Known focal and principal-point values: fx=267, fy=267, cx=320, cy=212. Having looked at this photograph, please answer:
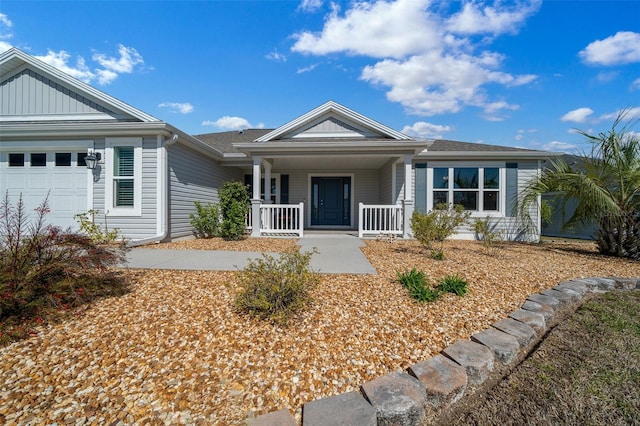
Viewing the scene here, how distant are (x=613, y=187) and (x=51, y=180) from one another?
13.9 meters

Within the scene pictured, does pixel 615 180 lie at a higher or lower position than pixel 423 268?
higher

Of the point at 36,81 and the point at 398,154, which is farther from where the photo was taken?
the point at 398,154

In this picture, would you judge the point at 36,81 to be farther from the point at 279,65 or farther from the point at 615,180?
the point at 615,180

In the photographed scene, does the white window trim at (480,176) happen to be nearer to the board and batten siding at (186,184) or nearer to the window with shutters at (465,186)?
the window with shutters at (465,186)

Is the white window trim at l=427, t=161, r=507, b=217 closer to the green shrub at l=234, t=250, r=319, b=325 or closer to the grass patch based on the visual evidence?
the grass patch

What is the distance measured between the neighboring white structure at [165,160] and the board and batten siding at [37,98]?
0.03m

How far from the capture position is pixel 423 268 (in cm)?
439

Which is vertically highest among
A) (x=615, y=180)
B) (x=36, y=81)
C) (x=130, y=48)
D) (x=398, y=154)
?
(x=130, y=48)

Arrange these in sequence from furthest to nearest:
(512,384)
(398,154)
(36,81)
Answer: (398,154) < (36,81) < (512,384)

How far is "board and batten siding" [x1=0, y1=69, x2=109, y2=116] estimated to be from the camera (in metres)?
7.24

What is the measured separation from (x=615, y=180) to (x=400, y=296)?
6.68 m

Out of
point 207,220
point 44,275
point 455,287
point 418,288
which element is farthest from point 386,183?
point 44,275

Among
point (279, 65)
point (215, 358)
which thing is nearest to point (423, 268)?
point (215, 358)

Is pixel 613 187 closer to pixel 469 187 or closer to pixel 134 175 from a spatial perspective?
pixel 469 187
